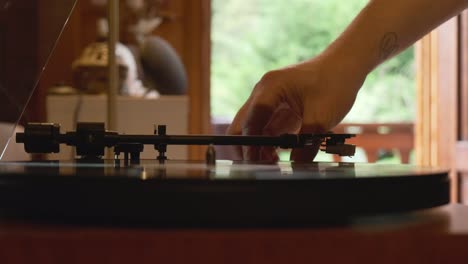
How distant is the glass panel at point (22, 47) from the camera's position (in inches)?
28.4

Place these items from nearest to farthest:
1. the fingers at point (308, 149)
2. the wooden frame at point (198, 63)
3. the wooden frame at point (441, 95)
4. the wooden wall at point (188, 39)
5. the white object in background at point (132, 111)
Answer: the fingers at point (308, 149)
the white object in background at point (132, 111)
the wooden frame at point (441, 95)
the wooden wall at point (188, 39)
the wooden frame at point (198, 63)

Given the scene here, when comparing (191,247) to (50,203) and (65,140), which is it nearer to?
(50,203)

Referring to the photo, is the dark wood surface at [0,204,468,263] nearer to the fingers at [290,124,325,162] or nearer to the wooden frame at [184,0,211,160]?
the fingers at [290,124,325,162]

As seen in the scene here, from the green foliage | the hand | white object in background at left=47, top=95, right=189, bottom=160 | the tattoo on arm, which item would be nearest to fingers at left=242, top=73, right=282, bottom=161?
the hand

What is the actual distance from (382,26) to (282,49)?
4739 mm

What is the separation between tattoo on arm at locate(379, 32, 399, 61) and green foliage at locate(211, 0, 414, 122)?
4.53m

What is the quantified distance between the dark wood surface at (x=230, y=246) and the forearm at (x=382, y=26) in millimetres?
351

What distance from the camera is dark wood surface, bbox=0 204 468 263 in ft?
1.12

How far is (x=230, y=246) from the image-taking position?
1.12 ft

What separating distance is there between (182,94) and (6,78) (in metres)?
1.70

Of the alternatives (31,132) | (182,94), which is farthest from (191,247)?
(182,94)

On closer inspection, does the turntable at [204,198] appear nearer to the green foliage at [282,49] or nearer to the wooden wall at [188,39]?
the wooden wall at [188,39]

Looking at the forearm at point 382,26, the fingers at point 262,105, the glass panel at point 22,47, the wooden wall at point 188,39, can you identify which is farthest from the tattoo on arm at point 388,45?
the wooden wall at point 188,39

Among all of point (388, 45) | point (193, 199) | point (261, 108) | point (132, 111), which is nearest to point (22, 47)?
point (261, 108)
